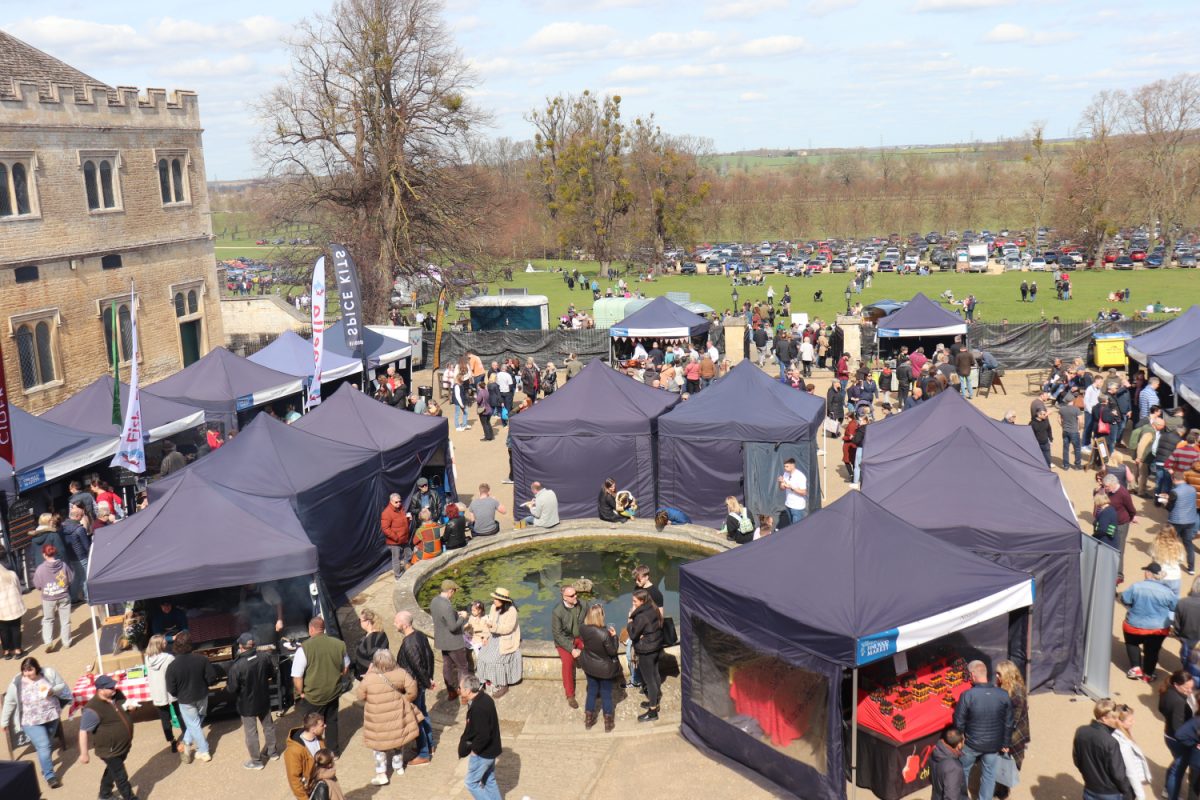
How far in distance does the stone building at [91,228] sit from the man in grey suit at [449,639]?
1744 centimetres

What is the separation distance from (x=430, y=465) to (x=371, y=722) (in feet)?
25.2

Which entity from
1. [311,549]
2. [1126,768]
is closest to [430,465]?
[311,549]

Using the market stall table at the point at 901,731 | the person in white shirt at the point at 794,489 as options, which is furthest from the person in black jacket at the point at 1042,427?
the market stall table at the point at 901,731

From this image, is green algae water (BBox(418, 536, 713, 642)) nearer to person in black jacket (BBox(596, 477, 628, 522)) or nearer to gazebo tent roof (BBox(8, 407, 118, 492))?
person in black jacket (BBox(596, 477, 628, 522))

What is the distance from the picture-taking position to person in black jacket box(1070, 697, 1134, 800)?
690 cm

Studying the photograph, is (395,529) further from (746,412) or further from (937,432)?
(937,432)

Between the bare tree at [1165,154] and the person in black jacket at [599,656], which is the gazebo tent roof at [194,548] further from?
the bare tree at [1165,154]

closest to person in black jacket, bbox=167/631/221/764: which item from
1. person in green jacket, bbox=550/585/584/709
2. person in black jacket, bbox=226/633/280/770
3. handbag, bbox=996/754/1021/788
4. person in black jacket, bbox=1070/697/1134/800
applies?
person in black jacket, bbox=226/633/280/770

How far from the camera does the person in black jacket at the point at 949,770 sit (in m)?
7.21

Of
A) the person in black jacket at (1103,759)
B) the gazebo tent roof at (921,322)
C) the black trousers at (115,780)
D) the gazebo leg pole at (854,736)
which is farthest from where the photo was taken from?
the gazebo tent roof at (921,322)

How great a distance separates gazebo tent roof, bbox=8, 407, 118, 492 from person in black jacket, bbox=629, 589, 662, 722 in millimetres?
9329

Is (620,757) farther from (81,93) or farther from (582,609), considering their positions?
(81,93)

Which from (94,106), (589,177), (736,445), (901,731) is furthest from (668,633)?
(589,177)

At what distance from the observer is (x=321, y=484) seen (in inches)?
499
